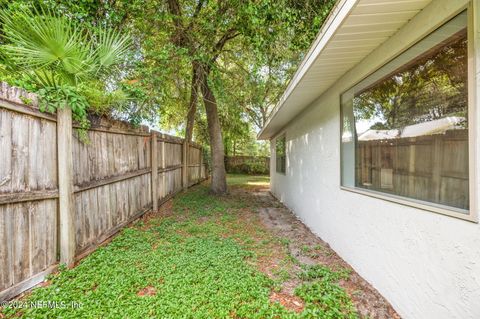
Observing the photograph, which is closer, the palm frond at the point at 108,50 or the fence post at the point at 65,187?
the fence post at the point at 65,187

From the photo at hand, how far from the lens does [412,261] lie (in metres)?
2.11

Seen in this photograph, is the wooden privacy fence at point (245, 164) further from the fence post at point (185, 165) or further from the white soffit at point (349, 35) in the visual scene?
the white soffit at point (349, 35)

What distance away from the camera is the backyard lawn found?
86.5 inches

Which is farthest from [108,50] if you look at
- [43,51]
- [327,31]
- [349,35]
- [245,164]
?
[245,164]

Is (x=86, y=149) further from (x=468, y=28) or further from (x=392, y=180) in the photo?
(x=468, y=28)

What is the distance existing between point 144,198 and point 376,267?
15.7 feet

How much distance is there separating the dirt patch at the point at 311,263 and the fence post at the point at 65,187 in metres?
2.44

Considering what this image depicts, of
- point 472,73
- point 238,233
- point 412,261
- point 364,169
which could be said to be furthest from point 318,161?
point 472,73

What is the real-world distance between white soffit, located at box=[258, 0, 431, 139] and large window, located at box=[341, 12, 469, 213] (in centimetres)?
30

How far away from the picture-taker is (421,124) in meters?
2.10

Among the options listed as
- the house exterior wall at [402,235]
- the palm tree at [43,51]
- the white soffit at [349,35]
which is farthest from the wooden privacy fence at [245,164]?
the palm tree at [43,51]

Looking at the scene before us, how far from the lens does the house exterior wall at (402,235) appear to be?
5.39 ft

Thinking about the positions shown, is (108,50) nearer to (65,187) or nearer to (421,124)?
(65,187)

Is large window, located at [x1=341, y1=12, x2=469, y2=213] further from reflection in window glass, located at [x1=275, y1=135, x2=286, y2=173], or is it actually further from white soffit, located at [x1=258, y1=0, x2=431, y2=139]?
reflection in window glass, located at [x1=275, y1=135, x2=286, y2=173]
